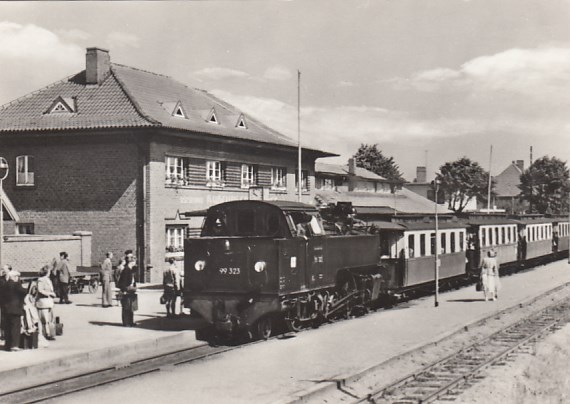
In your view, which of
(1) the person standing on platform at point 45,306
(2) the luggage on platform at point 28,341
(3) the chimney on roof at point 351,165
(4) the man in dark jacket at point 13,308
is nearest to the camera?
(4) the man in dark jacket at point 13,308

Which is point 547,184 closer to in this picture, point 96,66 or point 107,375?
point 96,66

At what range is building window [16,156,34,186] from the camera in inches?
1168

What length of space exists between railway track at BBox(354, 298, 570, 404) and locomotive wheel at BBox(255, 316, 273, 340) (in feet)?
12.7

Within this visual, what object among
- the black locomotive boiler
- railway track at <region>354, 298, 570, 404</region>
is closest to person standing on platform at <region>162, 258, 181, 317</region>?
the black locomotive boiler

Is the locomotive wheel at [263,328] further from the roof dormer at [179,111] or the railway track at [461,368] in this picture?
the roof dormer at [179,111]

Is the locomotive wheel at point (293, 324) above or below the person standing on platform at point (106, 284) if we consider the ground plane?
below

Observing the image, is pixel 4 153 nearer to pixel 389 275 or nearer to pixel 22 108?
pixel 22 108

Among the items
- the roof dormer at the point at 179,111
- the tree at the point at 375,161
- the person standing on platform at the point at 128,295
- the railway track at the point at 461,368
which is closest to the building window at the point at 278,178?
the roof dormer at the point at 179,111

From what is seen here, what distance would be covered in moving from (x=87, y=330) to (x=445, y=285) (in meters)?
14.4

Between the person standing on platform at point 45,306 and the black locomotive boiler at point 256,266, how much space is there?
2719 mm

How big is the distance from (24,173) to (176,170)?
6225 millimetres

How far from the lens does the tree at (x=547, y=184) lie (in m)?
68.1

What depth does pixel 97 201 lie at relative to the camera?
Answer: 28.6 meters

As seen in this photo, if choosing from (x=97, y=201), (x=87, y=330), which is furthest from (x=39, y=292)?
(x=97, y=201)
